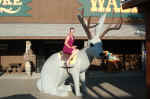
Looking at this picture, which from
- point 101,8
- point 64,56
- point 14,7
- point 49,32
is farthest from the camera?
point 101,8

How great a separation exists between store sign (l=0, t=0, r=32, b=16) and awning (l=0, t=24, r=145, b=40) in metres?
0.86

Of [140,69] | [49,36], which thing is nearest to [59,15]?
[49,36]

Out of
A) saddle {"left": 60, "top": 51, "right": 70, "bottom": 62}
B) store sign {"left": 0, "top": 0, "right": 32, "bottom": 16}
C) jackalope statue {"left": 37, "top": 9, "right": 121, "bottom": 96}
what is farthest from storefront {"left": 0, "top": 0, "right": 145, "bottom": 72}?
saddle {"left": 60, "top": 51, "right": 70, "bottom": 62}

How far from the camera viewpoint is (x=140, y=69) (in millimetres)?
17188

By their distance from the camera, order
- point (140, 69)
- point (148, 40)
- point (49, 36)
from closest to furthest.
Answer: point (148, 40) < point (49, 36) < point (140, 69)

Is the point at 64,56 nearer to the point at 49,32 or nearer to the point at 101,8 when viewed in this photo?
the point at 49,32

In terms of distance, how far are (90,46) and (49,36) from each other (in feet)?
20.6

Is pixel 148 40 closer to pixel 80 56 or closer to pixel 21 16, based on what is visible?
pixel 80 56

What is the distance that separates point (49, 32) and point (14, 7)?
3.20 metres

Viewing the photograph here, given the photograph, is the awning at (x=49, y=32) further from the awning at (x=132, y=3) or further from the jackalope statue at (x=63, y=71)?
the awning at (x=132, y=3)

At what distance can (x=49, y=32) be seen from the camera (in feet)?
46.9

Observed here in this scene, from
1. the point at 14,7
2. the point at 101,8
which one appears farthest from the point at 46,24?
the point at 101,8

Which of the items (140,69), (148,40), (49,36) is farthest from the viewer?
(140,69)

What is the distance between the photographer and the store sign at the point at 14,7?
15.3 meters
